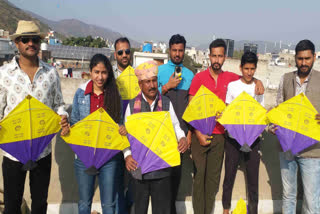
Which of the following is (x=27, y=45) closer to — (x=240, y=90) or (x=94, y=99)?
(x=94, y=99)

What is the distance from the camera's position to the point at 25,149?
316cm

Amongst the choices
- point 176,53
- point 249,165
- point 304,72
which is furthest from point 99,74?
point 304,72

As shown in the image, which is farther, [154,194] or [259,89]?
[259,89]

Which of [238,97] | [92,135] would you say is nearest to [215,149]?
[238,97]

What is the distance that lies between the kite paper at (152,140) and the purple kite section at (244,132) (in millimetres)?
1059

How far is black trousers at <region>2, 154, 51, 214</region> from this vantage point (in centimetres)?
321

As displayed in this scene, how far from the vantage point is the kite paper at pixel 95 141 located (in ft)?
10.6

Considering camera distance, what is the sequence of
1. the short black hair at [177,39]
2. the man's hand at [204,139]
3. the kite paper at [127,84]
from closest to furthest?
the man's hand at [204,139] < the short black hair at [177,39] < the kite paper at [127,84]

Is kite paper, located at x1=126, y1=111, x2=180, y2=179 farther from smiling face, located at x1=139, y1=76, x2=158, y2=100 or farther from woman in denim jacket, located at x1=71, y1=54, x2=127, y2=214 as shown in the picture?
woman in denim jacket, located at x1=71, y1=54, x2=127, y2=214

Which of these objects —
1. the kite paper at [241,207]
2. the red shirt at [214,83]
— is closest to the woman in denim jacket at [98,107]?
the red shirt at [214,83]

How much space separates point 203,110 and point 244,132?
2.20 feet

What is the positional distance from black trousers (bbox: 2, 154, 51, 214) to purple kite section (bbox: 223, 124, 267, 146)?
256 centimetres

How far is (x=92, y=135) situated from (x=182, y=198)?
7.26ft

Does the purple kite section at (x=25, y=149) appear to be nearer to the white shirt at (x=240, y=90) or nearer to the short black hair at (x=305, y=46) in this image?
the white shirt at (x=240, y=90)
